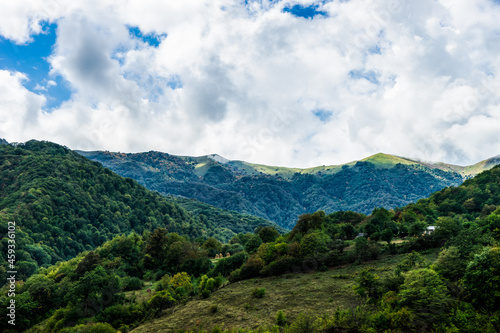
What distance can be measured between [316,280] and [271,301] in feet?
35.5

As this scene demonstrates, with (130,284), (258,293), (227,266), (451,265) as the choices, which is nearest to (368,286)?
(451,265)

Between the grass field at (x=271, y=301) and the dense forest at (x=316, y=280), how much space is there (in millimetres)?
423

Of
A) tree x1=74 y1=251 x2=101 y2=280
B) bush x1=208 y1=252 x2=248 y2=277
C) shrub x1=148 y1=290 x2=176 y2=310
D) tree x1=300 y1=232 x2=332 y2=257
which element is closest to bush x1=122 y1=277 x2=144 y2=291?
tree x1=74 y1=251 x2=101 y2=280

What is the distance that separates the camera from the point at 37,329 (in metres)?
55.2

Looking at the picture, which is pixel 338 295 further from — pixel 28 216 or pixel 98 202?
pixel 98 202

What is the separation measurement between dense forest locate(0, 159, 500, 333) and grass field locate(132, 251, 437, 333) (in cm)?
42

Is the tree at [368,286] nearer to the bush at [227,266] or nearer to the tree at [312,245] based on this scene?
the tree at [312,245]

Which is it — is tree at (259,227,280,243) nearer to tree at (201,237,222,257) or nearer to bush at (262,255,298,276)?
tree at (201,237,222,257)

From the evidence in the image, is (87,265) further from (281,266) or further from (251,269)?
(281,266)

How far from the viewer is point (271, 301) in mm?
44344

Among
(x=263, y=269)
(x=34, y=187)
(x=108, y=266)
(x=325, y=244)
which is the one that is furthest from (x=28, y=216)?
(x=325, y=244)

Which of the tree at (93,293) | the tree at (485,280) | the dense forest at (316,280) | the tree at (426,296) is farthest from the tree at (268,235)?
the tree at (485,280)

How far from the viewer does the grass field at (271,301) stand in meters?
38.7

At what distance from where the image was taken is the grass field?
1523 inches
